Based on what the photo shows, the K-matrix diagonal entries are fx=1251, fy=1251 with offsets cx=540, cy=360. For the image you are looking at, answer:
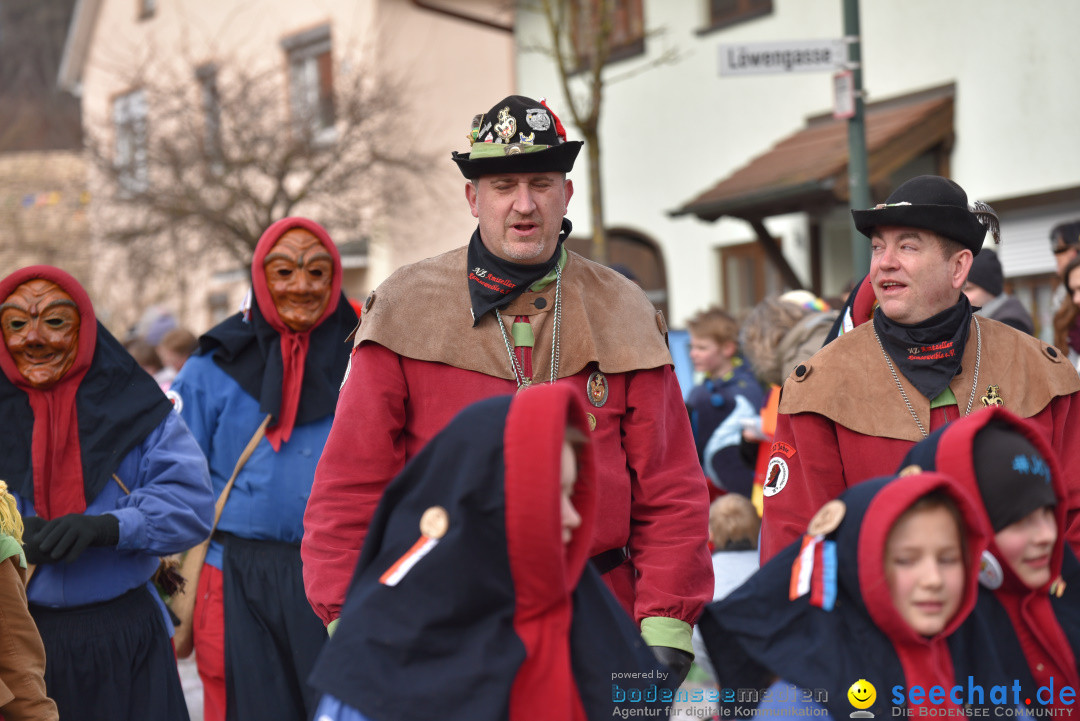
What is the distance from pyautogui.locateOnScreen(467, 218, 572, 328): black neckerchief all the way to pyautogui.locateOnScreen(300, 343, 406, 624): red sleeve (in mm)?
316

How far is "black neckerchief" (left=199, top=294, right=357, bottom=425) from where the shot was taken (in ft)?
15.9

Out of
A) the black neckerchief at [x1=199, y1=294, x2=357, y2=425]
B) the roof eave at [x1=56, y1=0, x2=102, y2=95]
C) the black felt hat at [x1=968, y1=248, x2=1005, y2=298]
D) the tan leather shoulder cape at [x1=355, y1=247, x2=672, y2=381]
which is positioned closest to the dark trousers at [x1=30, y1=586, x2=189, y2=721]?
the black neckerchief at [x1=199, y1=294, x2=357, y2=425]

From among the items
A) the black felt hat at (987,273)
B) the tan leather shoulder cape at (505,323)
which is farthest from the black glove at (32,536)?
the black felt hat at (987,273)

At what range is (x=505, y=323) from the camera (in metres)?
3.35

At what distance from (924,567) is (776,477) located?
1.03 m

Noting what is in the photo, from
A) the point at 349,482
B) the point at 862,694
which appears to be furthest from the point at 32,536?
the point at 862,694

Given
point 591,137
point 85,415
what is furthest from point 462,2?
point 85,415

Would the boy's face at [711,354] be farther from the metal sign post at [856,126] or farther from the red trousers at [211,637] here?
the red trousers at [211,637]

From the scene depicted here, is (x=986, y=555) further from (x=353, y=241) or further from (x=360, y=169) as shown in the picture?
(x=353, y=241)

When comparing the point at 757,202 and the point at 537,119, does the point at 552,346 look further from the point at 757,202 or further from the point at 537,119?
the point at 757,202

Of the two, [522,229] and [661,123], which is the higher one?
[661,123]

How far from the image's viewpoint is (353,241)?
1617cm

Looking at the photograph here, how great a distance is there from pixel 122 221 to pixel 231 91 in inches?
108

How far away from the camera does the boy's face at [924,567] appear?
2.45 meters
